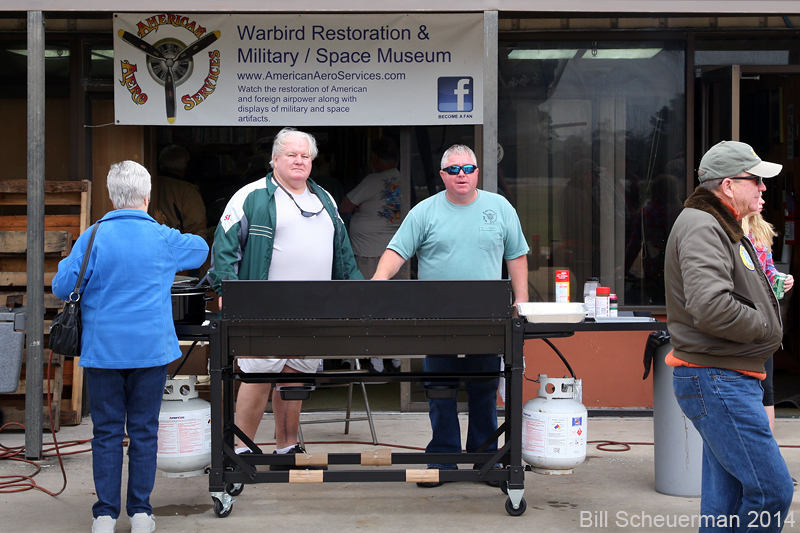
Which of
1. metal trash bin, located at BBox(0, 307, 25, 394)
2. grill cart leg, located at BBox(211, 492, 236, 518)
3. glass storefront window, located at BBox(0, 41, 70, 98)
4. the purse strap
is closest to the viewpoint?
the purse strap

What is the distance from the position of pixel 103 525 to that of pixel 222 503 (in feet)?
1.85

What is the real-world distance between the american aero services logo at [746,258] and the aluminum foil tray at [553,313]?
1.05 m

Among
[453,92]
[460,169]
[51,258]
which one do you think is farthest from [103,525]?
[453,92]

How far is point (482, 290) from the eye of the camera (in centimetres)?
378

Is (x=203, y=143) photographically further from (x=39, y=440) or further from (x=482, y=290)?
(x=482, y=290)

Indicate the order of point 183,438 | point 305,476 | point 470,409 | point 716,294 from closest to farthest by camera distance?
point 716,294, point 305,476, point 183,438, point 470,409

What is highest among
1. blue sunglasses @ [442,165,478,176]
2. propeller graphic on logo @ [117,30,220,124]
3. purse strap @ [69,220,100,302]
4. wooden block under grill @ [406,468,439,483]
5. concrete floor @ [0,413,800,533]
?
propeller graphic on logo @ [117,30,220,124]

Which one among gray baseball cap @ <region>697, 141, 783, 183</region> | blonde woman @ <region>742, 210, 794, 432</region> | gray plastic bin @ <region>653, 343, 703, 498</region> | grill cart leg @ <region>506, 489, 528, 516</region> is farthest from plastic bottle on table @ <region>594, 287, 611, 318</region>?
gray baseball cap @ <region>697, 141, 783, 183</region>

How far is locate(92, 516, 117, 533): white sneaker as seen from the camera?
368cm

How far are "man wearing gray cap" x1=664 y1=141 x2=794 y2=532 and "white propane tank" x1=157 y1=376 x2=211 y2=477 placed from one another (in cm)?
229

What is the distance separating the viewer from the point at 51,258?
19.9ft

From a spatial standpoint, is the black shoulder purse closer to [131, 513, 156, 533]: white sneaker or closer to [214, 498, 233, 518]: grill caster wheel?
[131, 513, 156, 533]: white sneaker

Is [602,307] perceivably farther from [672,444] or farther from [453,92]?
[453,92]

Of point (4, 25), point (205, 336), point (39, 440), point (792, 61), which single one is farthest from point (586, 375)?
point (4, 25)
